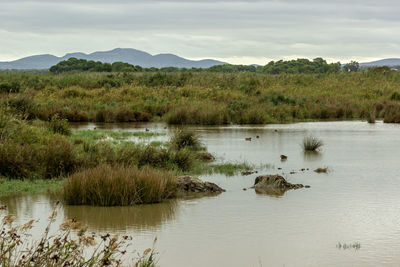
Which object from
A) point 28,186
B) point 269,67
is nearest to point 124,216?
point 28,186

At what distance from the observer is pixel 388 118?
29.6 meters

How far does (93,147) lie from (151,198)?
4.02 meters

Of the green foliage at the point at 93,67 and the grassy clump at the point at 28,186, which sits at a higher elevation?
the green foliage at the point at 93,67

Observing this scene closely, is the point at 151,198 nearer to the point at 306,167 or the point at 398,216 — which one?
the point at 398,216

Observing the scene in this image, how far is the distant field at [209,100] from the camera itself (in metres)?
28.6

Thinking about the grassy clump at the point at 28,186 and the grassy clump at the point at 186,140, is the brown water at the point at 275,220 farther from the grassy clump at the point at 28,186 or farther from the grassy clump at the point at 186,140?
the grassy clump at the point at 186,140

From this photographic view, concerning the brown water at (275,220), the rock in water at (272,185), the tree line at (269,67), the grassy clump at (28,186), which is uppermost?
the tree line at (269,67)

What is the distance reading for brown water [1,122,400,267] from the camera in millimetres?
7340

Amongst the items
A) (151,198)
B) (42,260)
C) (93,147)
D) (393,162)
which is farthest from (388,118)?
(42,260)

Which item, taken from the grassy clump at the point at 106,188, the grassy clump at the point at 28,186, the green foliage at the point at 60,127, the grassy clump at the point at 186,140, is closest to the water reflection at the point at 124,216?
the grassy clump at the point at 106,188

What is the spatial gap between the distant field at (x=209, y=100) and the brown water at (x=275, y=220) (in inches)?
434

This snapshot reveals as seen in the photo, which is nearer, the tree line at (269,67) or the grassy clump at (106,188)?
the grassy clump at (106,188)

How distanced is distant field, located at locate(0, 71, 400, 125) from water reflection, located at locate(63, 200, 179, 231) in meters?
10.9

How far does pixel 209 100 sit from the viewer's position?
36000 millimetres
